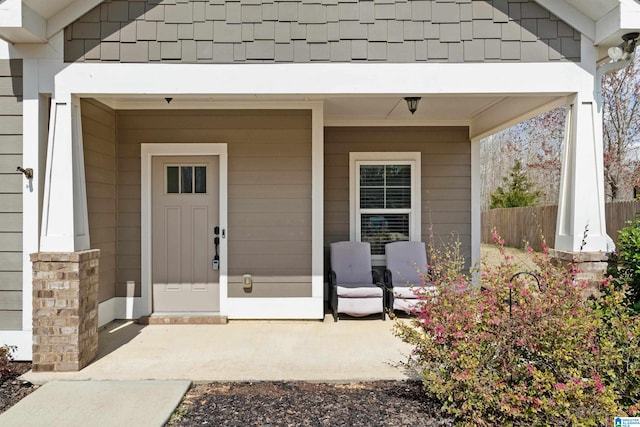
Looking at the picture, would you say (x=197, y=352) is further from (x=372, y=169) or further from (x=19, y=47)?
(x=372, y=169)

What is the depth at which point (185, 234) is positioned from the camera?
563 centimetres

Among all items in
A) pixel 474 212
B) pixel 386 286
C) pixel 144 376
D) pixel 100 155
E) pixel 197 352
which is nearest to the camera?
pixel 144 376

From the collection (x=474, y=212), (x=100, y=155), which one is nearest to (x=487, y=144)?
(x=474, y=212)

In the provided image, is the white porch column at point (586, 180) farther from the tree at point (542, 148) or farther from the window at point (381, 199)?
the tree at point (542, 148)

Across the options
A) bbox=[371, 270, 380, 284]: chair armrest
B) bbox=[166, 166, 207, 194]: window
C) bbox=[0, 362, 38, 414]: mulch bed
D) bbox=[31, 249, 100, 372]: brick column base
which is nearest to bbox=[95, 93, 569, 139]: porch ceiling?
bbox=[166, 166, 207, 194]: window

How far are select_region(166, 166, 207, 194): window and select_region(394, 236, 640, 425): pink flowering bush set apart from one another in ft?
11.7

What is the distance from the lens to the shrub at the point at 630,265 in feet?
11.9

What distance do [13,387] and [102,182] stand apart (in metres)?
2.47

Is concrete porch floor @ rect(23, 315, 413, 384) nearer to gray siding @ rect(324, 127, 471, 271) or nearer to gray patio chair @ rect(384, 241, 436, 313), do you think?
gray patio chair @ rect(384, 241, 436, 313)

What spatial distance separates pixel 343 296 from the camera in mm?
5535

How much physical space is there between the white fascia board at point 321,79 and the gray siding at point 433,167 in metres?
2.68

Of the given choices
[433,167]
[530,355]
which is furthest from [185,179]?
[530,355]

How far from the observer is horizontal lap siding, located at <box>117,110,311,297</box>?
555 centimetres

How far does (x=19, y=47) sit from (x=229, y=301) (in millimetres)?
3427
